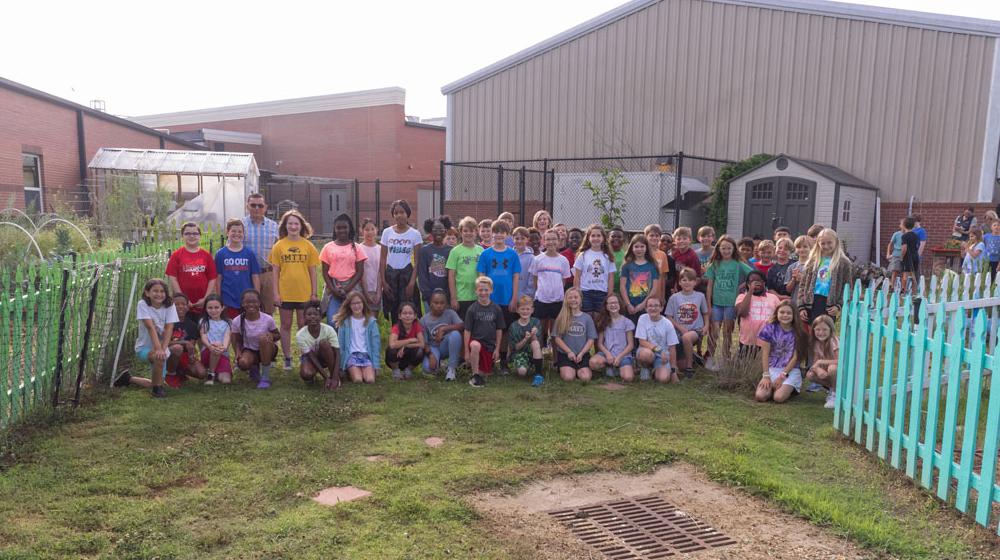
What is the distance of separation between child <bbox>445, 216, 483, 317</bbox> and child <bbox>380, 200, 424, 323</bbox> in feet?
1.70

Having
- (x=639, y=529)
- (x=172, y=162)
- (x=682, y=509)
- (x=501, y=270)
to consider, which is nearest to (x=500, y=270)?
(x=501, y=270)

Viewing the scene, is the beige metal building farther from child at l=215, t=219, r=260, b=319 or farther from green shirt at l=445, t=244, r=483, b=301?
child at l=215, t=219, r=260, b=319

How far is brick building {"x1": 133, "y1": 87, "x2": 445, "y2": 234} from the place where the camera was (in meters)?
29.6

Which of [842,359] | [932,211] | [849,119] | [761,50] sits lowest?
[842,359]

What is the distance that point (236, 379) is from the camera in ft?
22.3

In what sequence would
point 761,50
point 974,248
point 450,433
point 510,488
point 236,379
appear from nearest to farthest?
1. point 510,488
2. point 450,433
3. point 236,379
4. point 974,248
5. point 761,50

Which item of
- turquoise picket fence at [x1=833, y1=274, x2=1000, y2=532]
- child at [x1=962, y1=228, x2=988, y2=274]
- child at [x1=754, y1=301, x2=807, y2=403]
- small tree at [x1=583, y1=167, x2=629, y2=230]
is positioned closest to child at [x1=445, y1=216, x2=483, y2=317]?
child at [x1=754, y1=301, x2=807, y2=403]

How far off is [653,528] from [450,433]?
1912mm

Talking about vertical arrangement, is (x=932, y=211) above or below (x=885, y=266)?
above

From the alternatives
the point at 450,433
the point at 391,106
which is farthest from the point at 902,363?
the point at 391,106

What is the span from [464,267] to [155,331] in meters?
2.96

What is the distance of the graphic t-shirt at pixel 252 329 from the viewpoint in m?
6.70

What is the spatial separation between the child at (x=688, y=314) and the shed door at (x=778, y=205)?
7.97m

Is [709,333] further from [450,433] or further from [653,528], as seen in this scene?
[653,528]
